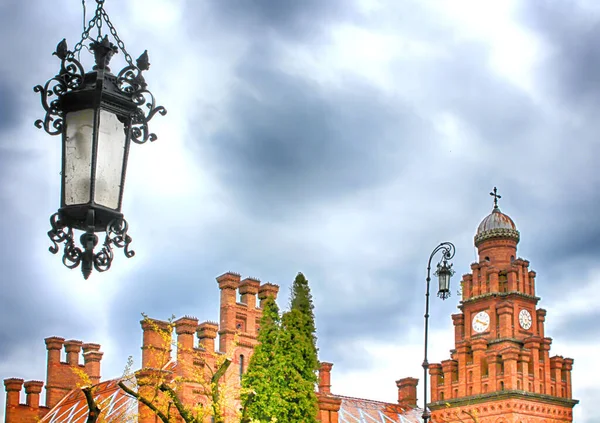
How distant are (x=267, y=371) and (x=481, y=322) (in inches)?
814

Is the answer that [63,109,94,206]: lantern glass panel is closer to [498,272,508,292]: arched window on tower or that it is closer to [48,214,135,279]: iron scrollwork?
[48,214,135,279]: iron scrollwork

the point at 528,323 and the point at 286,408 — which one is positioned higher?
the point at 528,323

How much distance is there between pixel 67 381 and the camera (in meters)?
53.2

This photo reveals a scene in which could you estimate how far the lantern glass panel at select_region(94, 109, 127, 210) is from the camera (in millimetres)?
6645

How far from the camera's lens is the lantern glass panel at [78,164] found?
6602 mm

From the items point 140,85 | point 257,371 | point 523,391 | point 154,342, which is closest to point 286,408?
point 257,371

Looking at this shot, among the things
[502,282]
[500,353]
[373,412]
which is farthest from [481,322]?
[373,412]

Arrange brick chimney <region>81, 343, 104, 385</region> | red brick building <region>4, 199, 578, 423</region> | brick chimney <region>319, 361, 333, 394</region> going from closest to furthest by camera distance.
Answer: red brick building <region>4, 199, 578, 423</region>, brick chimney <region>81, 343, 104, 385</region>, brick chimney <region>319, 361, 333, 394</region>

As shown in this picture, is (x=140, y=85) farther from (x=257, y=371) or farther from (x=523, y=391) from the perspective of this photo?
(x=523, y=391)

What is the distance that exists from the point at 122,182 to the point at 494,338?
156 ft

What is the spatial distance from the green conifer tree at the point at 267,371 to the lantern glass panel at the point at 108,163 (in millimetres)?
28943

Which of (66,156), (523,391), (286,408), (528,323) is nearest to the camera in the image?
(66,156)

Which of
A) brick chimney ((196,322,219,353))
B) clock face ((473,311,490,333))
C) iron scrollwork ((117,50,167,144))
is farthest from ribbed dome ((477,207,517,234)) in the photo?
iron scrollwork ((117,50,167,144))

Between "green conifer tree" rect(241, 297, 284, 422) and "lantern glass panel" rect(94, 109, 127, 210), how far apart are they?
95.0 feet
